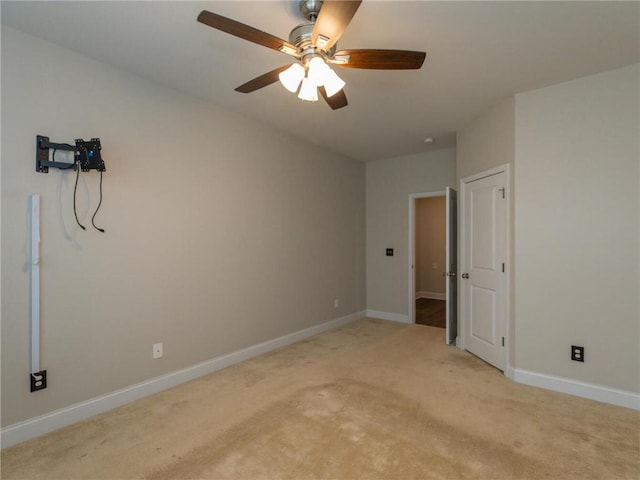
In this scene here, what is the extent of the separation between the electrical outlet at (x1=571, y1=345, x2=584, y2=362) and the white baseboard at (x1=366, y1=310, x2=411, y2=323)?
254cm

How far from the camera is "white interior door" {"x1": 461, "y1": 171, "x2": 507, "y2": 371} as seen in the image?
3340 mm

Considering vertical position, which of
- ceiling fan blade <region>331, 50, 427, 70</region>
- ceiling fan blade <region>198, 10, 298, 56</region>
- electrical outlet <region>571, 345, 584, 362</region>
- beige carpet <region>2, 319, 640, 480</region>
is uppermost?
ceiling fan blade <region>198, 10, 298, 56</region>

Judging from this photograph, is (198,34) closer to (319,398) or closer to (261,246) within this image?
(261,246)

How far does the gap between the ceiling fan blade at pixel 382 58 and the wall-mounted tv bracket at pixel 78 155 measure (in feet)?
5.98

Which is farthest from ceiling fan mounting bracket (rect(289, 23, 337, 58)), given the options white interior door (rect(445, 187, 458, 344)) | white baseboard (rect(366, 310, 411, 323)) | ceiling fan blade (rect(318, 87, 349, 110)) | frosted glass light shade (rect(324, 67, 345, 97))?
white baseboard (rect(366, 310, 411, 323))

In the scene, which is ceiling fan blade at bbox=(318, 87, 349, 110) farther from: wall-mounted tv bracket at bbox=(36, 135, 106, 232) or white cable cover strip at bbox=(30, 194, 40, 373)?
white cable cover strip at bbox=(30, 194, 40, 373)

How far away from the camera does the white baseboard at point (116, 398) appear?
2.15 m

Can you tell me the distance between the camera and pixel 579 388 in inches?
111

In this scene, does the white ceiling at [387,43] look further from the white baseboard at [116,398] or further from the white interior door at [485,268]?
the white baseboard at [116,398]

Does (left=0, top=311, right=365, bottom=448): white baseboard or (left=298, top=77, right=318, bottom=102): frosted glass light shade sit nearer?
(left=298, top=77, right=318, bottom=102): frosted glass light shade

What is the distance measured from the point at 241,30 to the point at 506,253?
117 inches

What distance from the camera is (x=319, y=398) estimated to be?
107 inches

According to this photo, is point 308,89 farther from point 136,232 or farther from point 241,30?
point 136,232

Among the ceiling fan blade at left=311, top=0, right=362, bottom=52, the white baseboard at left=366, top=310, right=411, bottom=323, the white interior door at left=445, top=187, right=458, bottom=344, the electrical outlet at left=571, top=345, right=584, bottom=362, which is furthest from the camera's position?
the white baseboard at left=366, top=310, right=411, bottom=323
